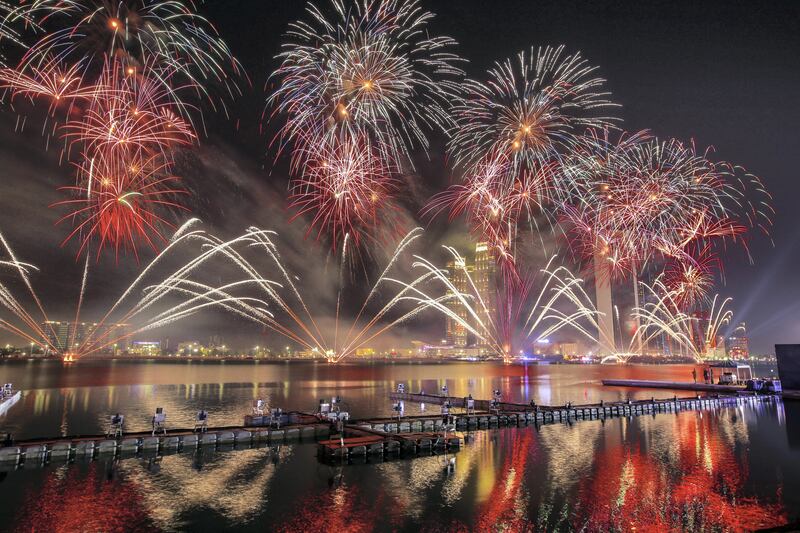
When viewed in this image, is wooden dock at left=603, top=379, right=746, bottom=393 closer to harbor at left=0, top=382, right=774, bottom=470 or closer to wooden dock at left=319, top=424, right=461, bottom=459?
harbor at left=0, top=382, right=774, bottom=470

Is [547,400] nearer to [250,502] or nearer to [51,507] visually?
[250,502]

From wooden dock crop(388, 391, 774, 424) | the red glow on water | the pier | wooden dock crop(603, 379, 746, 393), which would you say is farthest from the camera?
wooden dock crop(603, 379, 746, 393)

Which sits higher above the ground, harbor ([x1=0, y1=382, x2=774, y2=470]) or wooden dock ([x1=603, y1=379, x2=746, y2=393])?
wooden dock ([x1=603, y1=379, x2=746, y2=393])

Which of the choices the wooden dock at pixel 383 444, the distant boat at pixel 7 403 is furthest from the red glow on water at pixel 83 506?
the distant boat at pixel 7 403

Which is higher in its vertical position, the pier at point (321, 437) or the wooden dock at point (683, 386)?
the wooden dock at point (683, 386)

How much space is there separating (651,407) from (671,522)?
120ft

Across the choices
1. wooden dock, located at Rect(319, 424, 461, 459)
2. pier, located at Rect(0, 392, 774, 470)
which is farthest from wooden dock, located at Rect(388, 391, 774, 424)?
wooden dock, located at Rect(319, 424, 461, 459)

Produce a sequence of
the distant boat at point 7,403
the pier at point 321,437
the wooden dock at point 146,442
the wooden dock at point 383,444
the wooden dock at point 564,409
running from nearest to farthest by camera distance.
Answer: the wooden dock at point 146,442
the pier at point 321,437
the wooden dock at point 383,444
the wooden dock at point 564,409
the distant boat at point 7,403

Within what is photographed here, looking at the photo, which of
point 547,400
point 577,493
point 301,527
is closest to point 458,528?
point 301,527

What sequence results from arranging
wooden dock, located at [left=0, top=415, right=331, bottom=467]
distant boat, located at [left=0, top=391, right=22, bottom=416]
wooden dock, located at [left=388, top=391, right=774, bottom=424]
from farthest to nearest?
distant boat, located at [left=0, top=391, right=22, bottom=416] → wooden dock, located at [left=388, top=391, right=774, bottom=424] → wooden dock, located at [left=0, top=415, right=331, bottom=467]

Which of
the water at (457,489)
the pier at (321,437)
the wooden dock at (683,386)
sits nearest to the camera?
the water at (457,489)

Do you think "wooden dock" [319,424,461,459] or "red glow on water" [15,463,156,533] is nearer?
"red glow on water" [15,463,156,533]

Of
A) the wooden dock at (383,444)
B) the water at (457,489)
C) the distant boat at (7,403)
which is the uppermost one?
the distant boat at (7,403)

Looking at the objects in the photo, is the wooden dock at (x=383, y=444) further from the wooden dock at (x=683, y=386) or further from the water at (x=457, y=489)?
the wooden dock at (x=683, y=386)
